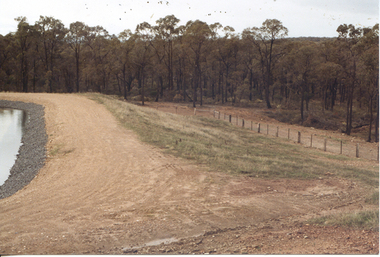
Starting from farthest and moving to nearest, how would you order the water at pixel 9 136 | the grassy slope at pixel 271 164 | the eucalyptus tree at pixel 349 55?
the eucalyptus tree at pixel 349 55 → the water at pixel 9 136 → the grassy slope at pixel 271 164

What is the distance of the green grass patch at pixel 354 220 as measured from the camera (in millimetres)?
8328

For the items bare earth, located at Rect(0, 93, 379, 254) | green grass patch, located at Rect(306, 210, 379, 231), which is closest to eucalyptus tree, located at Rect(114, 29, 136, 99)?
bare earth, located at Rect(0, 93, 379, 254)

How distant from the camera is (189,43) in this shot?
52.5 metres

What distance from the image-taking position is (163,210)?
408 inches

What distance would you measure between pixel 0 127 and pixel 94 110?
8.53 m

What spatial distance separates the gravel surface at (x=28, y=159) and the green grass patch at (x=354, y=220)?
1071cm

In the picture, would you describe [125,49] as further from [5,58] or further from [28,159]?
[28,159]

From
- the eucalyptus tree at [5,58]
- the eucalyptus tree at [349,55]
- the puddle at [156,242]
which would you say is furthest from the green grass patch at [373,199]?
the eucalyptus tree at [5,58]

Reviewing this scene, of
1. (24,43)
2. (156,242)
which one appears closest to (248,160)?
(156,242)

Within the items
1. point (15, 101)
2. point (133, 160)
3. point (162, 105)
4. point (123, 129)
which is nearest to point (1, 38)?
point (15, 101)

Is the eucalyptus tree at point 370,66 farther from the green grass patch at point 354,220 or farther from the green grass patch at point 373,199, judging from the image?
the green grass patch at point 354,220

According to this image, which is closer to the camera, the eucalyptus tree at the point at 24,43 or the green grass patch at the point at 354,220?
the green grass patch at the point at 354,220

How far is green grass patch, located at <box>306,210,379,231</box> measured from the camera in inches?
328

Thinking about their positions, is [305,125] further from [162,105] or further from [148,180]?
[148,180]
